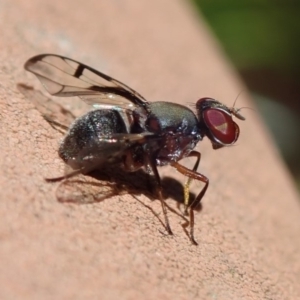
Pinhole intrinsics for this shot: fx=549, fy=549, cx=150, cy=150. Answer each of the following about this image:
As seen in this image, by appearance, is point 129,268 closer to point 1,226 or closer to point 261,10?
point 1,226

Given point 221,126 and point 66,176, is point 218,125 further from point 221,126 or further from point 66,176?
point 66,176

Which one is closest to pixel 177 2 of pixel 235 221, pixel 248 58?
pixel 248 58

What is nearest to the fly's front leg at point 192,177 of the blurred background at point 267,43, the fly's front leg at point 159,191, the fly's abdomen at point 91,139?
the fly's front leg at point 159,191

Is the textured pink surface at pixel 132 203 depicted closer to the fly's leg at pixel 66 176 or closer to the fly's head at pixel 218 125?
the fly's leg at pixel 66 176

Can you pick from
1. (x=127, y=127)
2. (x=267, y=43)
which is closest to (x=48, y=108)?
(x=127, y=127)

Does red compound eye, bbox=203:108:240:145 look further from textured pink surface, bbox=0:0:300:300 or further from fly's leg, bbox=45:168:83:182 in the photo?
fly's leg, bbox=45:168:83:182

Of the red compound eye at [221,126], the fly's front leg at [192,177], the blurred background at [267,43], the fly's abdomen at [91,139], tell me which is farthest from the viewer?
the blurred background at [267,43]

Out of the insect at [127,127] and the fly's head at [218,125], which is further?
the fly's head at [218,125]
